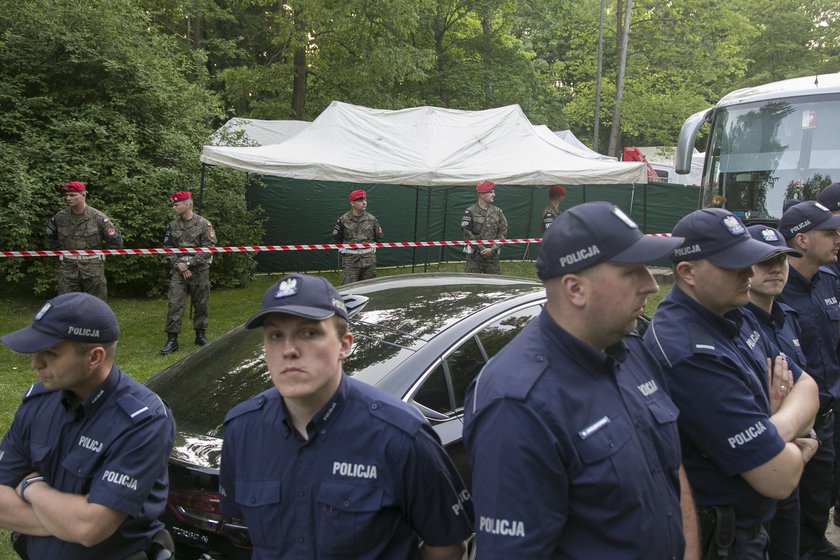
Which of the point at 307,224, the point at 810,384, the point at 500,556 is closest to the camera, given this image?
the point at 500,556

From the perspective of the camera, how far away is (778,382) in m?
2.63

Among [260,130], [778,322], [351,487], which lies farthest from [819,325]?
[260,130]

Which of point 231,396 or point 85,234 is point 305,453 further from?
point 85,234

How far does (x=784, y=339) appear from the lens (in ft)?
10.7

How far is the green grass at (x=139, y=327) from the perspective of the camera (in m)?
7.52

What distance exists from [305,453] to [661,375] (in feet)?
3.68

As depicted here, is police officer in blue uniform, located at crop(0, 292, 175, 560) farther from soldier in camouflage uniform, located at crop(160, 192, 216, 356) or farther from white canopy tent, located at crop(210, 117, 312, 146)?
white canopy tent, located at crop(210, 117, 312, 146)

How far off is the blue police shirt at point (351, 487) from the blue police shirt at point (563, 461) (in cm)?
28

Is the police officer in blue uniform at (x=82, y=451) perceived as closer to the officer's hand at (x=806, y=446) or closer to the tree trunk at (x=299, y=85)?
the officer's hand at (x=806, y=446)

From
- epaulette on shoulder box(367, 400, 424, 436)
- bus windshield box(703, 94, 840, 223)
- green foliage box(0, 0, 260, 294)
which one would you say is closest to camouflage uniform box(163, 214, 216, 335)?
green foliage box(0, 0, 260, 294)

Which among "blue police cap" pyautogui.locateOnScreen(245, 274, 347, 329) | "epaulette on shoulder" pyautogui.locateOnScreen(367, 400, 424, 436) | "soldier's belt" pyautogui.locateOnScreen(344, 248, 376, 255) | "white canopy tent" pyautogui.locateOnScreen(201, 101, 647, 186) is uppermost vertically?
"white canopy tent" pyautogui.locateOnScreen(201, 101, 647, 186)

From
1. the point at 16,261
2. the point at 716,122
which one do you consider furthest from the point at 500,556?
the point at 16,261

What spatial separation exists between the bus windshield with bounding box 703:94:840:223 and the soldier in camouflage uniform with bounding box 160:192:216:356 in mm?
6767

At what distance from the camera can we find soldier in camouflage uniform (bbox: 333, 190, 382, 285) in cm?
1109
